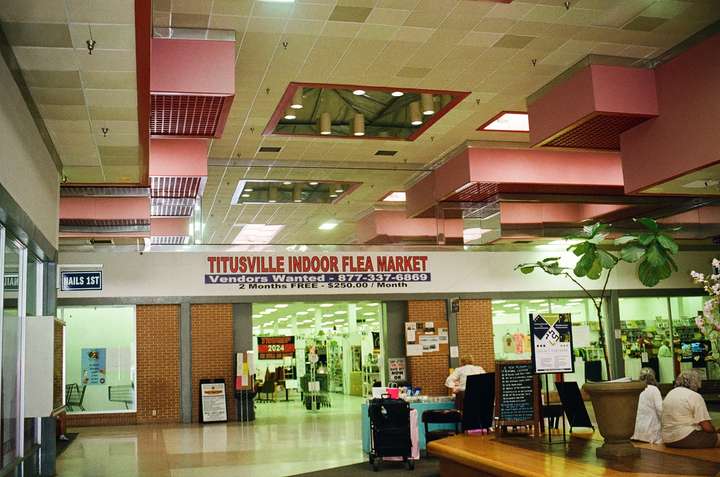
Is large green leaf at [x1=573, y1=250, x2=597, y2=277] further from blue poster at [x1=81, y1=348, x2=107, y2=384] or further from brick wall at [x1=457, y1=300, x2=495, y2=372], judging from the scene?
blue poster at [x1=81, y1=348, x2=107, y2=384]

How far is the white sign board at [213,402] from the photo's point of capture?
16.0 metres

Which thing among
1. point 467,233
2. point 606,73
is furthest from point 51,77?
point 467,233

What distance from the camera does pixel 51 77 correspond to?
Result: 6.57 m

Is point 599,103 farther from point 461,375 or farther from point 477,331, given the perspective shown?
point 477,331

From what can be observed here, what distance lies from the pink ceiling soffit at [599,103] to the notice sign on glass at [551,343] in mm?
3082

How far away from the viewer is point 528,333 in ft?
61.6

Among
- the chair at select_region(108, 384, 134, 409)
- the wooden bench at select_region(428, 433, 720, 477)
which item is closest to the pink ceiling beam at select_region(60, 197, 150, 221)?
the chair at select_region(108, 384, 134, 409)

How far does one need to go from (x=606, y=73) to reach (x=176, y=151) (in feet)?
19.8

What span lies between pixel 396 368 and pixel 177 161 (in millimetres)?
7677

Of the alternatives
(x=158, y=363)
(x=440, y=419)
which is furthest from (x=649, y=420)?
(x=158, y=363)

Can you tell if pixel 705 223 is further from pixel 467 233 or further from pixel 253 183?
pixel 253 183

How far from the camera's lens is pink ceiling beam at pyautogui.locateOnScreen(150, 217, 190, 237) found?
1630cm

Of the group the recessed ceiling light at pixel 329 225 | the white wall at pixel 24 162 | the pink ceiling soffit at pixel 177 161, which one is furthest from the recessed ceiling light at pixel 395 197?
the white wall at pixel 24 162

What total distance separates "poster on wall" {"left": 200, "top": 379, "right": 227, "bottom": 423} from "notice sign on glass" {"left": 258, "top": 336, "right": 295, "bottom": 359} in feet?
13.2
